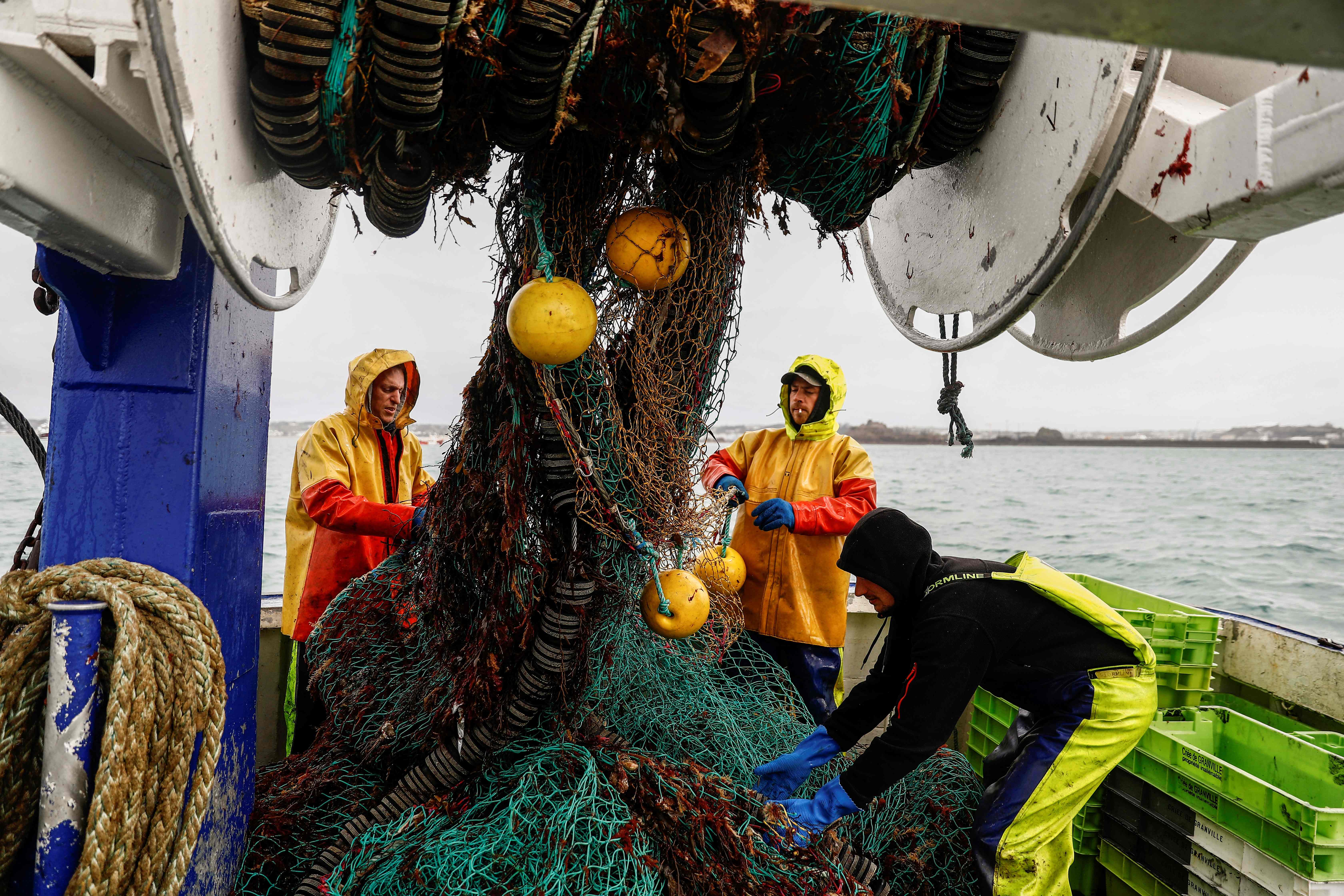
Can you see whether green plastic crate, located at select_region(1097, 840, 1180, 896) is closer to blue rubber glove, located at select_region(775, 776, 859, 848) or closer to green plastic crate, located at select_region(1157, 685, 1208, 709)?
green plastic crate, located at select_region(1157, 685, 1208, 709)

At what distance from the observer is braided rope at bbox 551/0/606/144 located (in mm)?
1757

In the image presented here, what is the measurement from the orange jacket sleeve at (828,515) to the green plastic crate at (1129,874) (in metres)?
1.66

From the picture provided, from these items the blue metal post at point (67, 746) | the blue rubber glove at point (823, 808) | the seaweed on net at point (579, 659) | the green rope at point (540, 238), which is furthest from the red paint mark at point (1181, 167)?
the blue metal post at point (67, 746)

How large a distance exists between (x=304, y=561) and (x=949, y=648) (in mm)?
2826

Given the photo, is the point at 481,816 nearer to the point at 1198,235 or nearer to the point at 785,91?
the point at 785,91

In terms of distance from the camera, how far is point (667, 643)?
309 centimetres

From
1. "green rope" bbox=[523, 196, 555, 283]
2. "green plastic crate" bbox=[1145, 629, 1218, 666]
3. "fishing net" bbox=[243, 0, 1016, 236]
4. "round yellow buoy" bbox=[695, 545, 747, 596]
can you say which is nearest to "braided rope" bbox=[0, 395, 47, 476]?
"fishing net" bbox=[243, 0, 1016, 236]

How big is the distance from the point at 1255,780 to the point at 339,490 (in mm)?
3498

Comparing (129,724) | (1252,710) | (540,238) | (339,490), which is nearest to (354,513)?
(339,490)

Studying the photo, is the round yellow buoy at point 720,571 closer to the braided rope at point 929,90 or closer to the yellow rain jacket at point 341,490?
the yellow rain jacket at point 341,490

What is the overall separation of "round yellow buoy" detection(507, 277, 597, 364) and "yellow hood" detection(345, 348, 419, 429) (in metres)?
1.84

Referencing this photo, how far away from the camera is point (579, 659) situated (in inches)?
101

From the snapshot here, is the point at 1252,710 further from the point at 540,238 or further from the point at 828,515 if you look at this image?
the point at 540,238

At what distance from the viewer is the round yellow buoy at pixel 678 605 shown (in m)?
2.46
